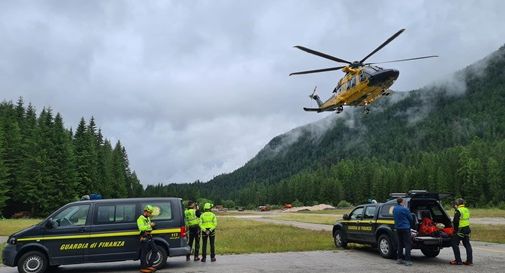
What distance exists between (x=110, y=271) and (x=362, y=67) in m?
21.4

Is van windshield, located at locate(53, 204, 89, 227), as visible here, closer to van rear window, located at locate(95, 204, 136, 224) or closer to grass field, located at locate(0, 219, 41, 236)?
van rear window, located at locate(95, 204, 136, 224)

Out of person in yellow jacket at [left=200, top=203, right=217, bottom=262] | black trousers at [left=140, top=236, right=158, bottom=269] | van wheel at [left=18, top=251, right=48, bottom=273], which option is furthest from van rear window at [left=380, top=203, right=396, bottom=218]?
van wheel at [left=18, top=251, right=48, bottom=273]

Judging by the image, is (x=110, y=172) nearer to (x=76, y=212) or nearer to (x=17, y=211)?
(x=17, y=211)

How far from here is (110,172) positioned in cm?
8919

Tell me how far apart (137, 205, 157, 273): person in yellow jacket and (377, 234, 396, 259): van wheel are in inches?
318

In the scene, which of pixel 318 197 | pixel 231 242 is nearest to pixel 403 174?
pixel 318 197

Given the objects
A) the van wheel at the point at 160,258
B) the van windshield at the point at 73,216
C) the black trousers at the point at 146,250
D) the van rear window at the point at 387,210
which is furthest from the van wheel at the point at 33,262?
the van rear window at the point at 387,210

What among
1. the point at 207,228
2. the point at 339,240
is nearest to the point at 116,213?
the point at 207,228

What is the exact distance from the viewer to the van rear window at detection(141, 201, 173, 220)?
47.4ft

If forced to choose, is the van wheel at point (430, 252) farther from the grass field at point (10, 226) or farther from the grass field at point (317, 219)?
the grass field at point (10, 226)

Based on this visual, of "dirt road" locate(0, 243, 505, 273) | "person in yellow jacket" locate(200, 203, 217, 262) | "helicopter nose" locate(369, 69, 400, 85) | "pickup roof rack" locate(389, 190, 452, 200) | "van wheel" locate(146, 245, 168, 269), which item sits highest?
"helicopter nose" locate(369, 69, 400, 85)

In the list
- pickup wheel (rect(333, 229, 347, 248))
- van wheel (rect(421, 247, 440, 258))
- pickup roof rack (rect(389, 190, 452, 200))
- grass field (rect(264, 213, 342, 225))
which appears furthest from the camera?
grass field (rect(264, 213, 342, 225))

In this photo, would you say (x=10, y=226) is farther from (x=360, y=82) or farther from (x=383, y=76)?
(x=383, y=76)

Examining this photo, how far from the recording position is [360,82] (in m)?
29.1
